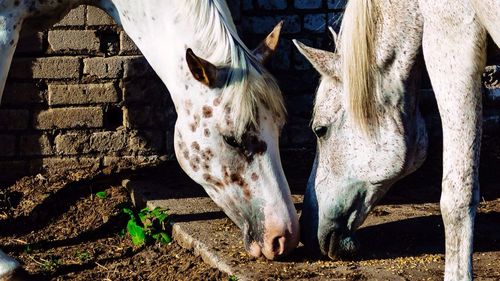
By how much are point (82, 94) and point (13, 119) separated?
0.42 m

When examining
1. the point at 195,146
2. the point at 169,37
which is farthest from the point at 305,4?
the point at 195,146

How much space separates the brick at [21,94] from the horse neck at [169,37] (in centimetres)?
160

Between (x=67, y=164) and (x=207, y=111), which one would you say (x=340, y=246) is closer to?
(x=207, y=111)

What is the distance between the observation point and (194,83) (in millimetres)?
4508

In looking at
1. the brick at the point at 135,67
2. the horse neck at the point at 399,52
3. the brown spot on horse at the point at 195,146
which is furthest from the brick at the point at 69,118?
the horse neck at the point at 399,52

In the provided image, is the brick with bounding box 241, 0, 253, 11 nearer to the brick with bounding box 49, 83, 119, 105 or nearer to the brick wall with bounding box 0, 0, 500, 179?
the brick wall with bounding box 0, 0, 500, 179

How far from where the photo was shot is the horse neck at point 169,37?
4.50 metres

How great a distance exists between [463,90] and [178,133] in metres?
1.39

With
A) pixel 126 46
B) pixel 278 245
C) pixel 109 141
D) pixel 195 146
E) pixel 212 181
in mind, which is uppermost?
pixel 126 46

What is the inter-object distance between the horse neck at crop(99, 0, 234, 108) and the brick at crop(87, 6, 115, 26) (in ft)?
4.77

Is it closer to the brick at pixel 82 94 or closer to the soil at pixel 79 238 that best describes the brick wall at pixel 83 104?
the brick at pixel 82 94

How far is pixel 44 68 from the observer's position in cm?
621

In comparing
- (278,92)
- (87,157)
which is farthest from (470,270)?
(87,157)

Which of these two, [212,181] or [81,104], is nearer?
[212,181]
